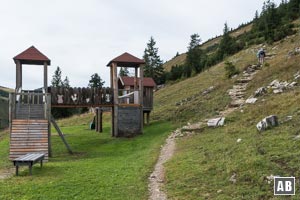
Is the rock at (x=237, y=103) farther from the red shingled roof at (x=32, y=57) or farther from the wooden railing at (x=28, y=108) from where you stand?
the red shingled roof at (x=32, y=57)

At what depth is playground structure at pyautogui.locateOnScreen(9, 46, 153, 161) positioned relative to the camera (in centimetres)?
1805

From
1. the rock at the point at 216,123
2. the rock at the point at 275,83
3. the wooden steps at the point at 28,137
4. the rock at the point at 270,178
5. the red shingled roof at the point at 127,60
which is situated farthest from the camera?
the red shingled roof at the point at 127,60

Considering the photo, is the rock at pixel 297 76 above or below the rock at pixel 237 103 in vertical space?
above

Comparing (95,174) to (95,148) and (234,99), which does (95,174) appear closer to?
(95,148)

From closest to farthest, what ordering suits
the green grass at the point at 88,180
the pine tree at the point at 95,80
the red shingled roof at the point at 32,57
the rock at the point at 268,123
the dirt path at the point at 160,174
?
the dirt path at the point at 160,174 < the green grass at the point at 88,180 < the rock at the point at 268,123 < the red shingled roof at the point at 32,57 < the pine tree at the point at 95,80

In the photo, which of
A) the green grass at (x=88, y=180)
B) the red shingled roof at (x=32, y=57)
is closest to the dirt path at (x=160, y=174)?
the green grass at (x=88, y=180)

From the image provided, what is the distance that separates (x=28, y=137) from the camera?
1816 centimetres

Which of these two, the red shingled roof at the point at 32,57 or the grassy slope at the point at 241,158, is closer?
the grassy slope at the point at 241,158

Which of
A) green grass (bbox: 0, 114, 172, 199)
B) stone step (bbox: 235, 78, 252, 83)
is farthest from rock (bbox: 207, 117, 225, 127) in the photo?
stone step (bbox: 235, 78, 252, 83)

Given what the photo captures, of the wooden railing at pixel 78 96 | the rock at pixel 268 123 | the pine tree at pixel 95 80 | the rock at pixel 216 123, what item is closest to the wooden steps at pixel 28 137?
the wooden railing at pixel 78 96

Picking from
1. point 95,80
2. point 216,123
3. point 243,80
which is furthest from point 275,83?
point 95,80

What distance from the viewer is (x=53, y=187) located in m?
10.3

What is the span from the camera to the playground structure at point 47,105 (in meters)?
18.0

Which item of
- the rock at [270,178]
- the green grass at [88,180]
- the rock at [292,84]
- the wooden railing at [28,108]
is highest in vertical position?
the rock at [292,84]
